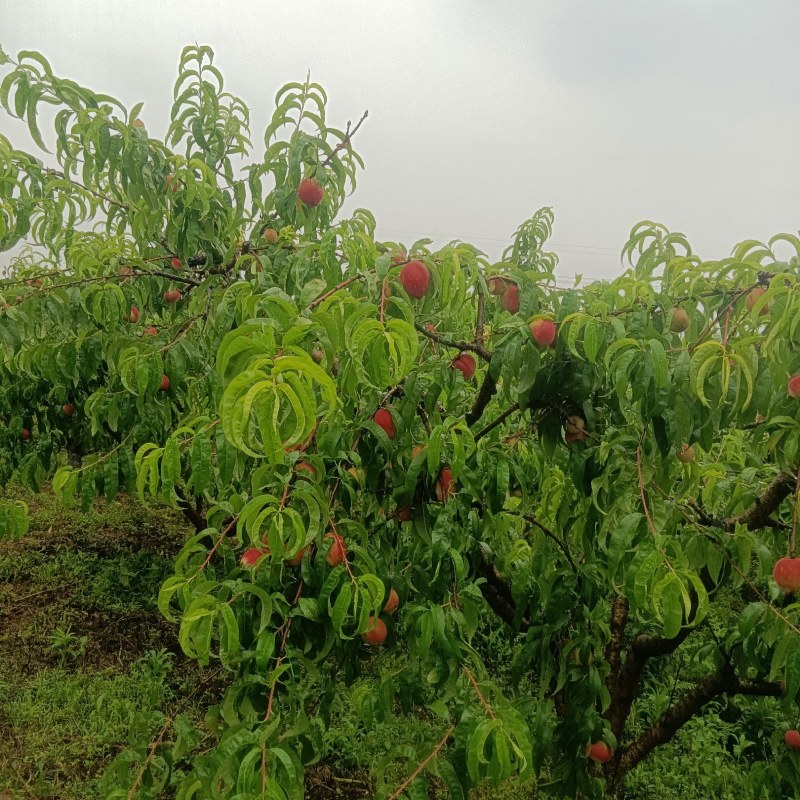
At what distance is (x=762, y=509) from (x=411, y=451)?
2.96 feet

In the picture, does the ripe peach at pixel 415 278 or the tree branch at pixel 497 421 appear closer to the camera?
the ripe peach at pixel 415 278

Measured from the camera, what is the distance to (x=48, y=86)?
1.68 metres

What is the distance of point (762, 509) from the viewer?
152 centimetres

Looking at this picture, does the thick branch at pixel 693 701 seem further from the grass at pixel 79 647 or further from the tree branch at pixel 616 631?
the grass at pixel 79 647

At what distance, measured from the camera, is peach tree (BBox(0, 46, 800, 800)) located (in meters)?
0.99

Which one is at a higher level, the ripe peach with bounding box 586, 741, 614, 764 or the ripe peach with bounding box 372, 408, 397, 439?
the ripe peach with bounding box 372, 408, 397, 439

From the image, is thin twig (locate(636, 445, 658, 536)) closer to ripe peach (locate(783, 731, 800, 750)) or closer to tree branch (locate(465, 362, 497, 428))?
tree branch (locate(465, 362, 497, 428))

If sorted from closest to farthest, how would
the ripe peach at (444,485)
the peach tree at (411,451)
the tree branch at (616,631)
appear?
1. the peach tree at (411,451)
2. the ripe peach at (444,485)
3. the tree branch at (616,631)

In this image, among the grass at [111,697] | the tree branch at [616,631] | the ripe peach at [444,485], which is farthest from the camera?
the grass at [111,697]

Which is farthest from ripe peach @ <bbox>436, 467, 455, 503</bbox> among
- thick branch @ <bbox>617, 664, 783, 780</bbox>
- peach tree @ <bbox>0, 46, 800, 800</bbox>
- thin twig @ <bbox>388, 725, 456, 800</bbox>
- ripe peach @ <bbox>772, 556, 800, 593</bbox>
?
thick branch @ <bbox>617, 664, 783, 780</bbox>

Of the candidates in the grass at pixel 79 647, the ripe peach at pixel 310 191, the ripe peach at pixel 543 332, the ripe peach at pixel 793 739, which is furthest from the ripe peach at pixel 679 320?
the grass at pixel 79 647

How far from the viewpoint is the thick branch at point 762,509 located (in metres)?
1.46

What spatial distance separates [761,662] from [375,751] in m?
1.70

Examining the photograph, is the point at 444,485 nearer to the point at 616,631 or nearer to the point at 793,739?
the point at 616,631
